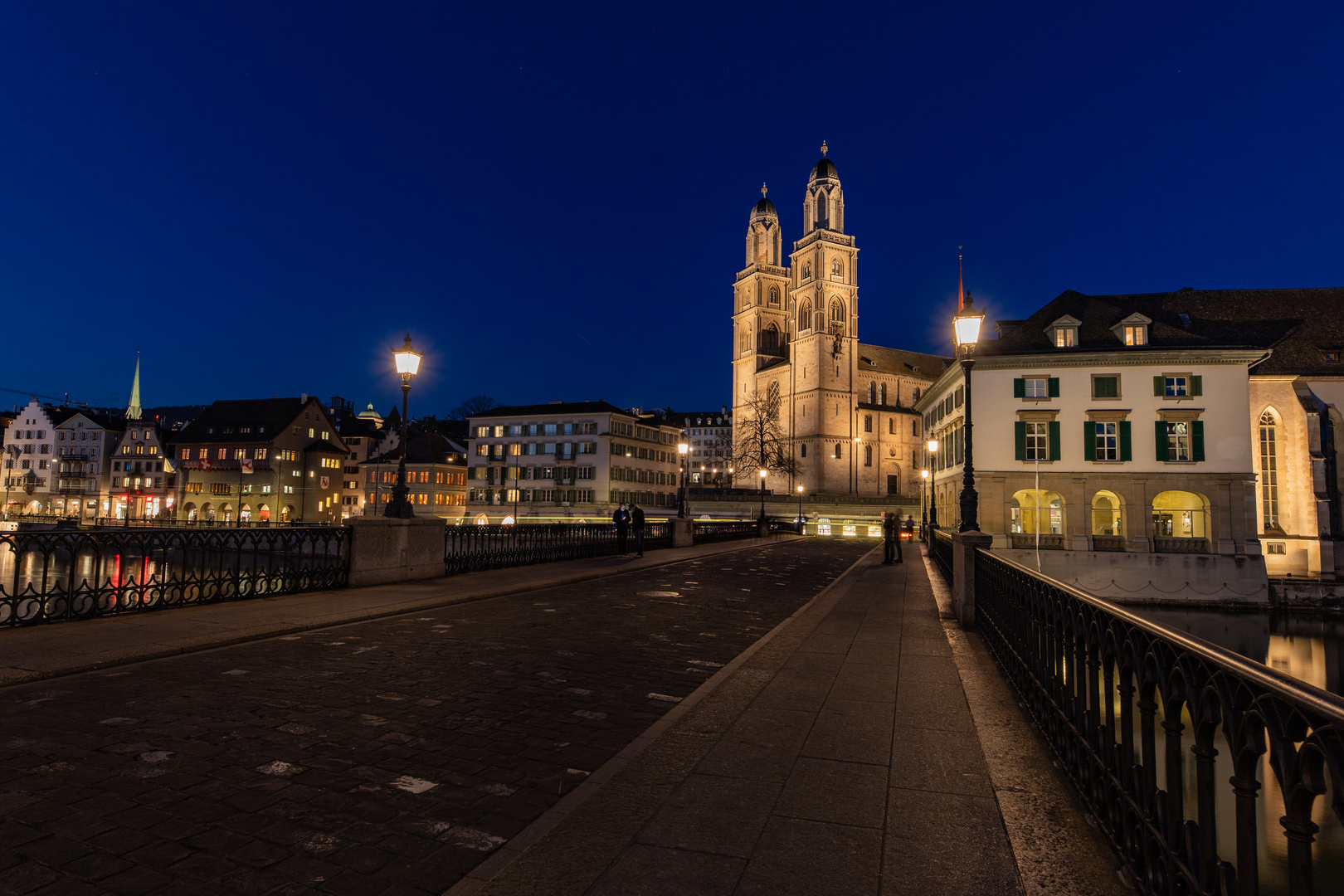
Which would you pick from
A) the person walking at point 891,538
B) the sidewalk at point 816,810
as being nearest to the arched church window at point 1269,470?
the person walking at point 891,538

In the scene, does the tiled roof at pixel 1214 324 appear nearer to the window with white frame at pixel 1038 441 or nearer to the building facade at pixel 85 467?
the window with white frame at pixel 1038 441

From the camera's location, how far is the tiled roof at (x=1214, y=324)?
1597 inches

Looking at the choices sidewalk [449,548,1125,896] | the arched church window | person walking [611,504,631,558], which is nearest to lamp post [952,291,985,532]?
sidewalk [449,548,1125,896]

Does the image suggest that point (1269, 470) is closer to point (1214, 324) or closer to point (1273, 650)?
point (1214, 324)

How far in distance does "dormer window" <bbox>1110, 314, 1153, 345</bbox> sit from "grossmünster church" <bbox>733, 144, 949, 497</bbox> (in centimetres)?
4683

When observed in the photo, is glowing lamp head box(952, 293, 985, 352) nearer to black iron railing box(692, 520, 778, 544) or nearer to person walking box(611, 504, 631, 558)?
person walking box(611, 504, 631, 558)

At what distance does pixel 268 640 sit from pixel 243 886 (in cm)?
623

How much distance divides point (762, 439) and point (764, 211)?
42985 millimetres

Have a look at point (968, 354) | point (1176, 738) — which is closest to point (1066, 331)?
point (968, 354)

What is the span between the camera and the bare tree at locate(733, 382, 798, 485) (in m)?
84.8

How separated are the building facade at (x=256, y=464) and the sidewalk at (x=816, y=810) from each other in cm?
8130

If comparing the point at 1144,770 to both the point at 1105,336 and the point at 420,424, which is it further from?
the point at 420,424

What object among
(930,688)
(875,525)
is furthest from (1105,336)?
(930,688)

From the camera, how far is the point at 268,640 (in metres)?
8.59
